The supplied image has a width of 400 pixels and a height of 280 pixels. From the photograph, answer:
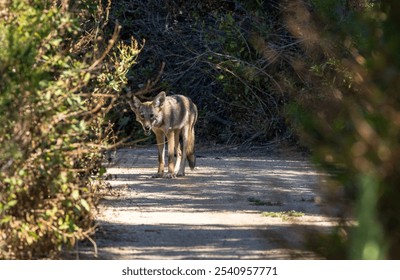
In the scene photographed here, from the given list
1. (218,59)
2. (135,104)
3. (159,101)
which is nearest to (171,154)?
(159,101)

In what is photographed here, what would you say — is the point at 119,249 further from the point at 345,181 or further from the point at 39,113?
the point at 345,181

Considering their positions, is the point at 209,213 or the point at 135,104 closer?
the point at 209,213

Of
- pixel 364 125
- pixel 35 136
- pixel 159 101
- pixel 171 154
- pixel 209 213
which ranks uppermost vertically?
pixel 364 125

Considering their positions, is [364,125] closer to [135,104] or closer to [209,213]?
[209,213]

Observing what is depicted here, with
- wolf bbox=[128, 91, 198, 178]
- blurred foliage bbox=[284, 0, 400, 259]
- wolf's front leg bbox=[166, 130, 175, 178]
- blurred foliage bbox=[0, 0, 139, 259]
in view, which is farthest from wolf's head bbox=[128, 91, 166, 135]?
blurred foliage bbox=[284, 0, 400, 259]

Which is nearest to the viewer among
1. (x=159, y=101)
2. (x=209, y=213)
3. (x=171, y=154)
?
(x=209, y=213)

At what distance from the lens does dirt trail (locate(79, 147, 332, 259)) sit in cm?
909

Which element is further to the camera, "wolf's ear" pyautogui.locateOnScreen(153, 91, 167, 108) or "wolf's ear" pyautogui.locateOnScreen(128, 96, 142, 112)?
"wolf's ear" pyautogui.locateOnScreen(128, 96, 142, 112)

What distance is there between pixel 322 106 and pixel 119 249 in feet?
10.4

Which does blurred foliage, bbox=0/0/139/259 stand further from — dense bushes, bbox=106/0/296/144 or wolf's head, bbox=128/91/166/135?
dense bushes, bbox=106/0/296/144

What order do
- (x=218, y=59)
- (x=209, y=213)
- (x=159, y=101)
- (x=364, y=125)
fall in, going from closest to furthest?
(x=364, y=125) → (x=209, y=213) → (x=159, y=101) → (x=218, y=59)

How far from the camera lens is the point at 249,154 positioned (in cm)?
2242

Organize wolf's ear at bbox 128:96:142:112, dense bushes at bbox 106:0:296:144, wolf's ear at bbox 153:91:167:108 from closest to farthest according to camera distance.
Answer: wolf's ear at bbox 153:91:167:108 < wolf's ear at bbox 128:96:142:112 < dense bushes at bbox 106:0:296:144

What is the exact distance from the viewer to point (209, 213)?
1189 cm
